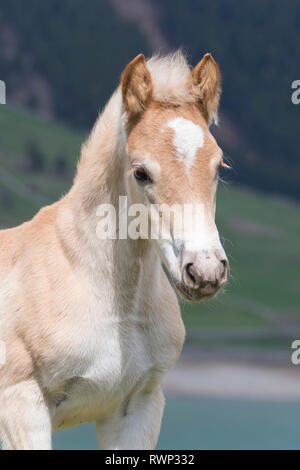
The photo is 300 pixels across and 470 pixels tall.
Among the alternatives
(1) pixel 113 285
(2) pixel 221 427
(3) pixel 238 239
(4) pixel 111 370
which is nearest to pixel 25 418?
(4) pixel 111 370

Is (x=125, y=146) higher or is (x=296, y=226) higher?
(x=296, y=226)

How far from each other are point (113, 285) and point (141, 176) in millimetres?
629

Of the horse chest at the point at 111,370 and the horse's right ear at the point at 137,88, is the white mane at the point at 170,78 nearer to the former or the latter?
the horse's right ear at the point at 137,88

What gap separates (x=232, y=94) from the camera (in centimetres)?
3028

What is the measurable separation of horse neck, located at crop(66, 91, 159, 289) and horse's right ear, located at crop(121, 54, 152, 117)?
0.51ft

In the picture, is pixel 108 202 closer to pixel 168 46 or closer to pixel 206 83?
pixel 206 83

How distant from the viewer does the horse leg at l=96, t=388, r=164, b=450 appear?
405 centimetres

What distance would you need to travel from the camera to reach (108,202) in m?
3.95

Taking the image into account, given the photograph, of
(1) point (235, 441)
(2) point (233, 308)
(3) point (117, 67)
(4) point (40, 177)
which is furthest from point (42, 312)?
(3) point (117, 67)

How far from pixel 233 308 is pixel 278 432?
8.70 meters

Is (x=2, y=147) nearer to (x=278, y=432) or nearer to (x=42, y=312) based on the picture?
(x=278, y=432)

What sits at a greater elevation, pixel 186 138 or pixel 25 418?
pixel 186 138

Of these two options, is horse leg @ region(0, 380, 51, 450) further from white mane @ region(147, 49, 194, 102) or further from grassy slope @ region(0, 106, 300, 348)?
grassy slope @ region(0, 106, 300, 348)

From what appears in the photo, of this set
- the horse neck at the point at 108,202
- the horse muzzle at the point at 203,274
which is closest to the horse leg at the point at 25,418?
the horse neck at the point at 108,202
